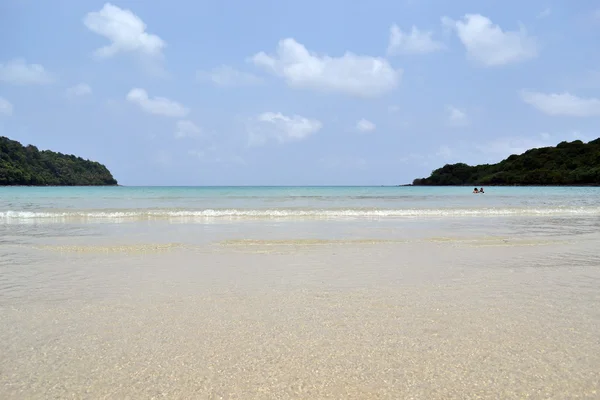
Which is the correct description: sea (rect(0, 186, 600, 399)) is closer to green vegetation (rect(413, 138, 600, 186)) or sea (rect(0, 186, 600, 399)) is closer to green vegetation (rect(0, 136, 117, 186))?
green vegetation (rect(413, 138, 600, 186))

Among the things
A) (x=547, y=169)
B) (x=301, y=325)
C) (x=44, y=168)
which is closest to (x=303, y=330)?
(x=301, y=325)

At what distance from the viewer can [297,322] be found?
4195 millimetres

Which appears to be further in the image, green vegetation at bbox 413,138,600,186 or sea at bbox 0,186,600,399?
green vegetation at bbox 413,138,600,186

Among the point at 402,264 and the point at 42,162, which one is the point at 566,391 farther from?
the point at 42,162

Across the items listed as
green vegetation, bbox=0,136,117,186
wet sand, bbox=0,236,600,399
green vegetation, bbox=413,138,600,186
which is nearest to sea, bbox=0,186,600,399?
wet sand, bbox=0,236,600,399

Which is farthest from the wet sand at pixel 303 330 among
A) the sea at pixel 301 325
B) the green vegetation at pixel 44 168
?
the green vegetation at pixel 44 168

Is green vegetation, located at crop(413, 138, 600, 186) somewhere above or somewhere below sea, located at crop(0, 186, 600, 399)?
above

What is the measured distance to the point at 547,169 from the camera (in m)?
122

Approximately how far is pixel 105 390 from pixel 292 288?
314 centimetres

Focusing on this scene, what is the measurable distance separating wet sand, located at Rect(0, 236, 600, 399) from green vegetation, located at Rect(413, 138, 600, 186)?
4523 inches

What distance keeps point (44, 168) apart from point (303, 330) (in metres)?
168

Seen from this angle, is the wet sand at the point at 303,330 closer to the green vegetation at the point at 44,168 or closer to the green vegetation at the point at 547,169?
the green vegetation at the point at 547,169

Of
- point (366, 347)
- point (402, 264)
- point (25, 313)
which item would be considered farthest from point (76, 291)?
point (402, 264)

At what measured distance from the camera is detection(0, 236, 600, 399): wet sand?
9.47ft
